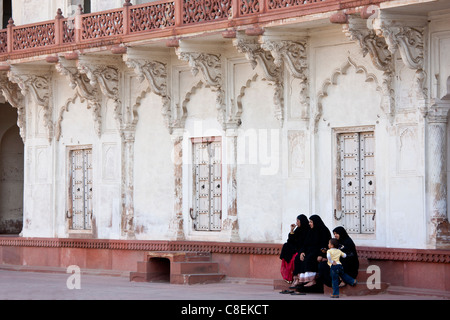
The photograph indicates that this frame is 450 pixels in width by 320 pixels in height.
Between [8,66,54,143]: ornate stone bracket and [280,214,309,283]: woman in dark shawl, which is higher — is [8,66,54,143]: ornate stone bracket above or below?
above

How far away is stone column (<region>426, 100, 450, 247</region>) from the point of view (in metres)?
16.2

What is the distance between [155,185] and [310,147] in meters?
3.98

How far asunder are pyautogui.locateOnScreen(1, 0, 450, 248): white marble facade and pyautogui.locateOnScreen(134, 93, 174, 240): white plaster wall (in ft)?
0.08

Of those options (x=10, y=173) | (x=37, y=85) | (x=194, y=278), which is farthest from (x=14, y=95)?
(x=194, y=278)

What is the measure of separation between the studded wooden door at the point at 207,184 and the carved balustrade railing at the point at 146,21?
232cm

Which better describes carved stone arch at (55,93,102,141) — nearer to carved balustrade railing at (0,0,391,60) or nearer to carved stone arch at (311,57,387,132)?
carved balustrade railing at (0,0,391,60)

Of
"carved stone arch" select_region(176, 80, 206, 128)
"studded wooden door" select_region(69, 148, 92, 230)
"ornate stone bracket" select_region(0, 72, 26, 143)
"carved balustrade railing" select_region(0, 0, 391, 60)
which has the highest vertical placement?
"carved balustrade railing" select_region(0, 0, 391, 60)

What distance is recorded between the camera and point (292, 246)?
56.3 feet

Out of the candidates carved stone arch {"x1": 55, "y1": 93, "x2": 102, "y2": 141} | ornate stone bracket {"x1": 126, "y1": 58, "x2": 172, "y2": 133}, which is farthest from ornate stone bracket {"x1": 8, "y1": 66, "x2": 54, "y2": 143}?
ornate stone bracket {"x1": 126, "y1": 58, "x2": 172, "y2": 133}

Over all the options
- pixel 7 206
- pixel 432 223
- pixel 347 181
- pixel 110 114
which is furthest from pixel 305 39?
pixel 7 206

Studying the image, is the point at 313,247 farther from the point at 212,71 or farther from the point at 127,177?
the point at 127,177

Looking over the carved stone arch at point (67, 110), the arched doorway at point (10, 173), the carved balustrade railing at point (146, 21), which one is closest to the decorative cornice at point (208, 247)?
the carved stone arch at point (67, 110)

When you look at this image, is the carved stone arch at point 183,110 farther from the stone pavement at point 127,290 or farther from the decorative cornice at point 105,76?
the stone pavement at point 127,290
